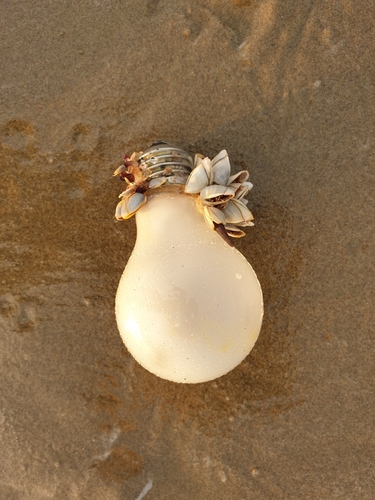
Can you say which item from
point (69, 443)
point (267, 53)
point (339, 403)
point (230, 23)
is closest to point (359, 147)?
point (267, 53)

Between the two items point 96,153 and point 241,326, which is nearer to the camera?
point 241,326

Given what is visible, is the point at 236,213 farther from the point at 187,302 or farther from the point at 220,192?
the point at 187,302

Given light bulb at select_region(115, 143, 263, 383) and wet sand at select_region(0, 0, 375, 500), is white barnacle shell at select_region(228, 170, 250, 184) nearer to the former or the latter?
light bulb at select_region(115, 143, 263, 383)

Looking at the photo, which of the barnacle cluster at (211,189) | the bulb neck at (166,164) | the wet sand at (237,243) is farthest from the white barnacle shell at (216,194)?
the wet sand at (237,243)

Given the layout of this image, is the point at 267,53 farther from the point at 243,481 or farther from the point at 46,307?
the point at 243,481

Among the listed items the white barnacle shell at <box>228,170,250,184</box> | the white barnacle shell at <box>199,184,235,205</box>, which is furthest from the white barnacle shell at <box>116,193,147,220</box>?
the white barnacle shell at <box>228,170,250,184</box>

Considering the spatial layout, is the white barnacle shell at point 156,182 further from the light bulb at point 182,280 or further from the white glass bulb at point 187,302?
the white glass bulb at point 187,302
